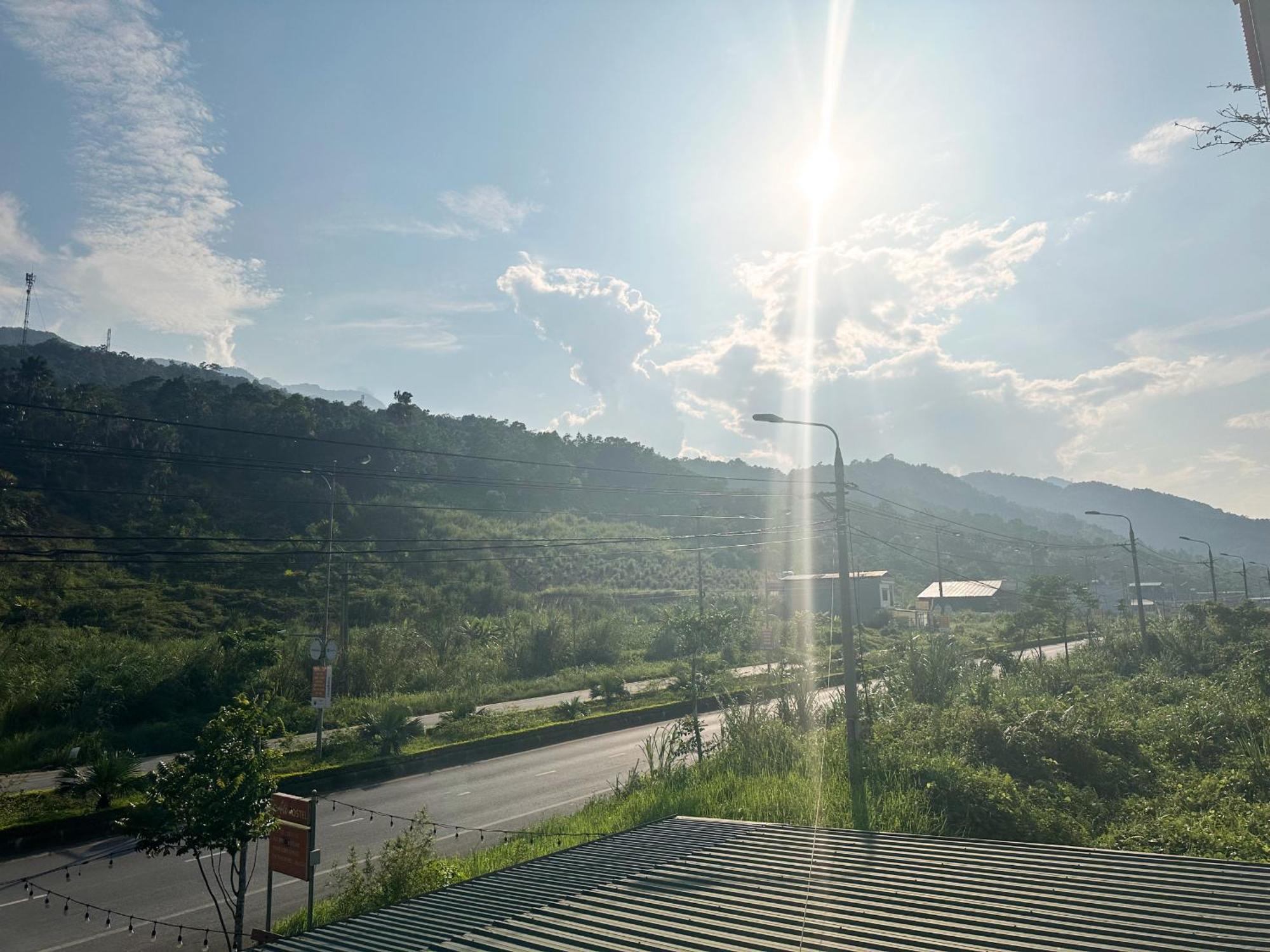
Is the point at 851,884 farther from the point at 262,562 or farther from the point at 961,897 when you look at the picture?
the point at 262,562

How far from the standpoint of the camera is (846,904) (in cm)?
687

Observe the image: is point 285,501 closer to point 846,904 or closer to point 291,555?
→ point 291,555

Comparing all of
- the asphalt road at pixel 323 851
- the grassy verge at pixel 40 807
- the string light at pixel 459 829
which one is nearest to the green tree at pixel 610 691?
the asphalt road at pixel 323 851

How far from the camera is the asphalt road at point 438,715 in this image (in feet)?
68.5

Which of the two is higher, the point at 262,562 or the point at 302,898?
the point at 262,562

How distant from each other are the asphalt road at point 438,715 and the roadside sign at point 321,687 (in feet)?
3.97

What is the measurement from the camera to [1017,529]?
158 meters

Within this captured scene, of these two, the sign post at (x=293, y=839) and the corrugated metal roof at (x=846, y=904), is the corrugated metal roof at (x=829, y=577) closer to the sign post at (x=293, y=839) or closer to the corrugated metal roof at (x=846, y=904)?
the sign post at (x=293, y=839)

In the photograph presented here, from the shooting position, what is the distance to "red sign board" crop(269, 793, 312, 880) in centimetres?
1082

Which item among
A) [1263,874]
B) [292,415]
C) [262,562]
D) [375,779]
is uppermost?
[292,415]

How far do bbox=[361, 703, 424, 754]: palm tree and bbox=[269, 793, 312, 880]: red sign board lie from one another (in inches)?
519

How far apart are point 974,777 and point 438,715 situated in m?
22.5

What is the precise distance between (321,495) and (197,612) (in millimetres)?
23968

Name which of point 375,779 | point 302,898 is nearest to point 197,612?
point 375,779
